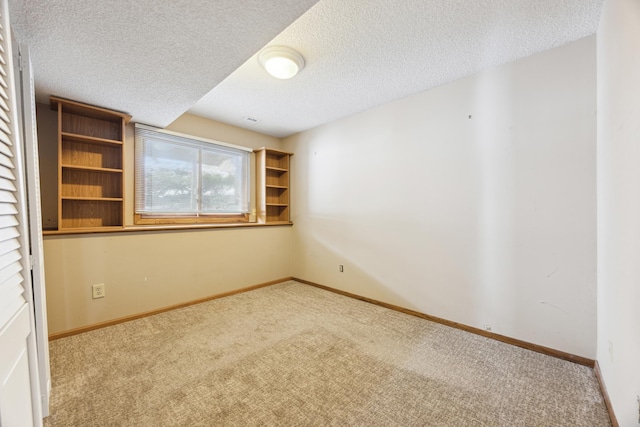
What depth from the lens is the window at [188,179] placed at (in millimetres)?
3102

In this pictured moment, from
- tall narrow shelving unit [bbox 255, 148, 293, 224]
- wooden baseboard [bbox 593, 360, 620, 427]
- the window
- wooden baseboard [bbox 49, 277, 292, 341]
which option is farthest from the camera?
tall narrow shelving unit [bbox 255, 148, 293, 224]

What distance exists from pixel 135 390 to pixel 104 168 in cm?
217

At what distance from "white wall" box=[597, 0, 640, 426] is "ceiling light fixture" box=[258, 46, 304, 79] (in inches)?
72.9

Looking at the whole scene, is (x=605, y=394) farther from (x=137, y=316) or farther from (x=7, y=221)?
(x=137, y=316)

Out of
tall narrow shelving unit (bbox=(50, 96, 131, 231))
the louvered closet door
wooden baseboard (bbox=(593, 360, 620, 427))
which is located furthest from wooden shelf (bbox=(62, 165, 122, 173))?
wooden baseboard (bbox=(593, 360, 620, 427))

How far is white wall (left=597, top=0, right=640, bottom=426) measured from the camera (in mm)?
1122

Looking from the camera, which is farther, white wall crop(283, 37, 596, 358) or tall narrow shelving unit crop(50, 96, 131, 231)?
tall narrow shelving unit crop(50, 96, 131, 231)

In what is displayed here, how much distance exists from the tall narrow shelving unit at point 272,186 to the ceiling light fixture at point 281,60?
189cm

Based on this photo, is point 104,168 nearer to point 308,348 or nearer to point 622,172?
point 308,348

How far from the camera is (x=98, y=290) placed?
255 cm

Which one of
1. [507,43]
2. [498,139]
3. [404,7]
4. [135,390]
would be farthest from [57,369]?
[507,43]

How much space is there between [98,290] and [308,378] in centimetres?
224

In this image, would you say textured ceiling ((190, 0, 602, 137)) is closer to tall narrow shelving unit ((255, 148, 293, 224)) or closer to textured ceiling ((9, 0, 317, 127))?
textured ceiling ((9, 0, 317, 127))

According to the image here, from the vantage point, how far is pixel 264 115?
344 cm
